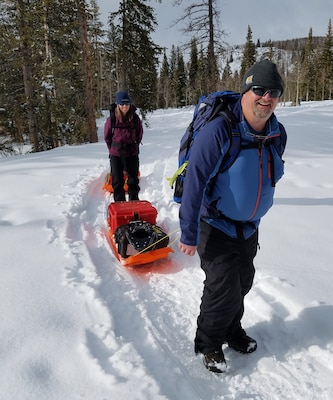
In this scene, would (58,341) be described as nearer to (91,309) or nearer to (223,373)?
(91,309)

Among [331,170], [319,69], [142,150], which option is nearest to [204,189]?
[331,170]

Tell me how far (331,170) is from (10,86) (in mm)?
16692

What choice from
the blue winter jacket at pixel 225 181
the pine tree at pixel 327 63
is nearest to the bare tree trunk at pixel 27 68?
the blue winter jacket at pixel 225 181

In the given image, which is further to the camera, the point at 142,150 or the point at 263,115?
the point at 142,150

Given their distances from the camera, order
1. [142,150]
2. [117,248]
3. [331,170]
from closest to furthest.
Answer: [117,248]
[331,170]
[142,150]

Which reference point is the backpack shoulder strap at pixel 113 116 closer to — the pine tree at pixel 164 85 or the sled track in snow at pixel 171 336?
the sled track in snow at pixel 171 336

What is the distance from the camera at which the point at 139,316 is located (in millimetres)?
3070

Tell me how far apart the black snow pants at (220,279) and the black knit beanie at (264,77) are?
1.00m

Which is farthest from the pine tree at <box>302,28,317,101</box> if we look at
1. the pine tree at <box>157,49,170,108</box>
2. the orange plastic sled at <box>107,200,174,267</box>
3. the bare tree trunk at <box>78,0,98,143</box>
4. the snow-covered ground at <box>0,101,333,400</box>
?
the orange plastic sled at <box>107,200,174,267</box>

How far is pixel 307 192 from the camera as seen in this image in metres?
6.52

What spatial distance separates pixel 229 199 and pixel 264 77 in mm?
798

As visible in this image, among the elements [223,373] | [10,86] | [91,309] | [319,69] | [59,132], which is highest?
[319,69]

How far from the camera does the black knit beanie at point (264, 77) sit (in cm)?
200

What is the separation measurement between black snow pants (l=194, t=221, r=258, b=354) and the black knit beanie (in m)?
1.00
